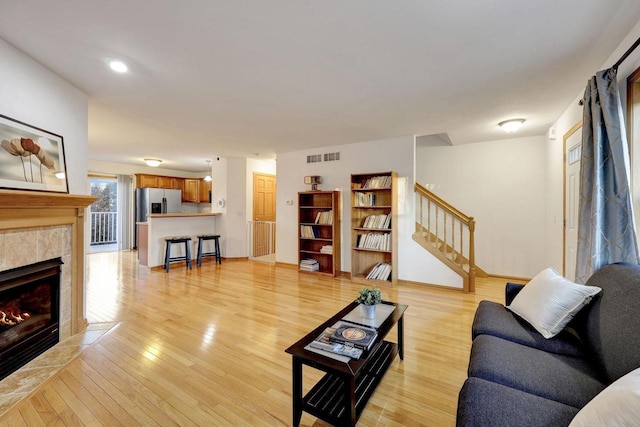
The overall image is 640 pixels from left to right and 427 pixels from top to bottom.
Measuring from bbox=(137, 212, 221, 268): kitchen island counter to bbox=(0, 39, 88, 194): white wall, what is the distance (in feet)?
9.11

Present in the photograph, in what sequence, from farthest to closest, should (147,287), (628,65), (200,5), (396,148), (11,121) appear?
(396,148), (147,287), (11,121), (628,65), (200,5)

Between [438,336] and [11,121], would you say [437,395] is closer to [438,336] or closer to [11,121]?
[438,336]

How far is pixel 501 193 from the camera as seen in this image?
186 inches

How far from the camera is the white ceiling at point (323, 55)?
1664mm

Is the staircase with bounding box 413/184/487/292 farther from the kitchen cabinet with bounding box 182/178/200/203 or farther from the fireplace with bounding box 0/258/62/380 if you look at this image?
the kitchen cabinet with bounding box 182/178/200/203

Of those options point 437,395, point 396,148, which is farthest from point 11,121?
point 396,148

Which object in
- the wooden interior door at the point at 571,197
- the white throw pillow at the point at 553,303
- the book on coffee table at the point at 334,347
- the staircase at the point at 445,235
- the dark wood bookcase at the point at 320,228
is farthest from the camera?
the dark wood bookcase at the point at 320,228

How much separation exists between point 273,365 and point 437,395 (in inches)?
46.4

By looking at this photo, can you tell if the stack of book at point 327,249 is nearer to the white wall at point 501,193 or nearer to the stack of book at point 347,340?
the white wall at point 501,193

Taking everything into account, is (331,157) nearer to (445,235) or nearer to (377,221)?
(377,221)

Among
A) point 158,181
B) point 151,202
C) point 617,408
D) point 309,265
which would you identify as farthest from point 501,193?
point 158,181

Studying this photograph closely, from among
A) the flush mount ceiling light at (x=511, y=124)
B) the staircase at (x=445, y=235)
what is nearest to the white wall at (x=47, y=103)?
the staircase at (x=445, y=235)

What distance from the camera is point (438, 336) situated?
2582 millimetres

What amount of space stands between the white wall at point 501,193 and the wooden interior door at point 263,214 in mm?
3895
